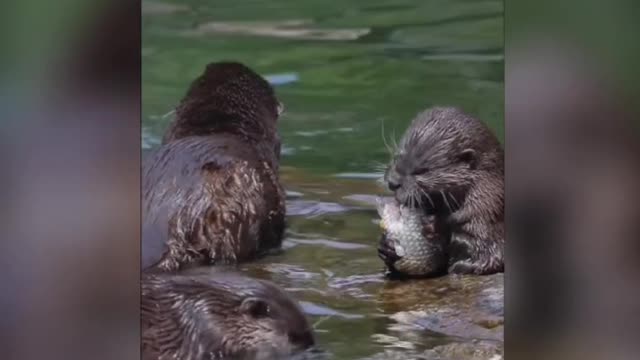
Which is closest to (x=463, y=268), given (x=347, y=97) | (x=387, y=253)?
(x=387, y=253)

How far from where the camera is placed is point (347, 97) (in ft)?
4.75

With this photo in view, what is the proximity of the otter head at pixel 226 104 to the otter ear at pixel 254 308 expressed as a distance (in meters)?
0.28

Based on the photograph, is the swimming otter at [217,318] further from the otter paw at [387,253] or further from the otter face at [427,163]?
the otter face at [427,163]

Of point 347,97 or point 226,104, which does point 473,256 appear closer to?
point 347,97

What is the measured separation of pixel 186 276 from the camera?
1.43 m

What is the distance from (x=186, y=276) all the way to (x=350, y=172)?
1.15 feet

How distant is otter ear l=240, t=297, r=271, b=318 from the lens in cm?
142

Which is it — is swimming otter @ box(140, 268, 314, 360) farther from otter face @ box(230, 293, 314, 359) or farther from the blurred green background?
the blurred green background

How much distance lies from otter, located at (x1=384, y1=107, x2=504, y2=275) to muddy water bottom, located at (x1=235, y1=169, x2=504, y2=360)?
0.04 meters
